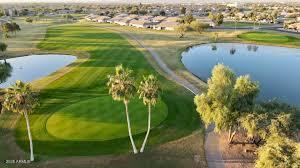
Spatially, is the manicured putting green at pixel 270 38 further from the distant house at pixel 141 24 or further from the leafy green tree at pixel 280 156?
the leafy green tree at pixel 280 156

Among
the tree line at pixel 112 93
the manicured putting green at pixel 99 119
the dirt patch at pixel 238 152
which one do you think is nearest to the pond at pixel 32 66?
the manicured putting green at pixel 99 119

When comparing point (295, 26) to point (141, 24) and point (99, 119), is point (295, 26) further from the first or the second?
point (99, 119)

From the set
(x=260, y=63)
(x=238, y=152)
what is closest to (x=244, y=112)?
(x=238, y=152)

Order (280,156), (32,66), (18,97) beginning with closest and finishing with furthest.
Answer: (280,156) < (18,97) < (32,66)

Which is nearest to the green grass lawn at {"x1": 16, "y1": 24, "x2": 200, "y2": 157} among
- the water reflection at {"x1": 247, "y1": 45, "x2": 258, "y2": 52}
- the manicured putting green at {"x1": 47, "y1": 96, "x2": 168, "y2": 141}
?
the manicured putting green at {"x1": 47, "y1": 96, "x2": 168, "y2": 141}

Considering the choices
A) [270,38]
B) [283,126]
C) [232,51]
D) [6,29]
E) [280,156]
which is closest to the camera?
[280,156]

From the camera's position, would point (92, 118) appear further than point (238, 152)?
Yes

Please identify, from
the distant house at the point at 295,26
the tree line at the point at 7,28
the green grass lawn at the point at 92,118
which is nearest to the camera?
the green grass lawn at the point at 92,118

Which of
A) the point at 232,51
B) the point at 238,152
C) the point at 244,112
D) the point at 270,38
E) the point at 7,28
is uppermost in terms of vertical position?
the point at 7,28
